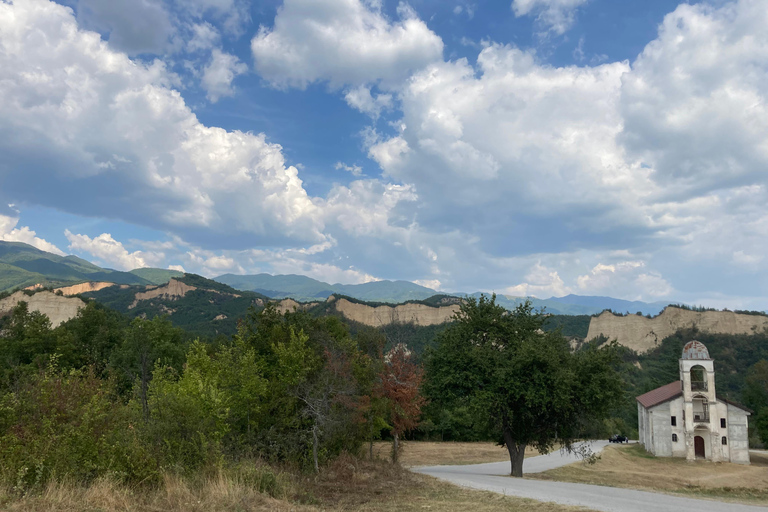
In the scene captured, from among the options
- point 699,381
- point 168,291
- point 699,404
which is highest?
point 168,291

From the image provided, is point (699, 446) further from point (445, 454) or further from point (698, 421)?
point (445, 454)

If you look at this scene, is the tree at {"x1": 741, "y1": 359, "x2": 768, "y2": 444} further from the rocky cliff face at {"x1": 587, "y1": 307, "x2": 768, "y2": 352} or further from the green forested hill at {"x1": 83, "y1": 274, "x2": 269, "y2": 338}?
the green forested hill at {"x1": 83, "y1": 274, "x2": 269, "y2": 338}

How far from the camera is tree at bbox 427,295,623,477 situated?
19.9 m

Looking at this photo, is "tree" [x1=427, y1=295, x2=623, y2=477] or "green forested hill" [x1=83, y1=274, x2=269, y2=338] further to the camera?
"green forested hill" [x1=83, y1=274, x2=269, y2=338]

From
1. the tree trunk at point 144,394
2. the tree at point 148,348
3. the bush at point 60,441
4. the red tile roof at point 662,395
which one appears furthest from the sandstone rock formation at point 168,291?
the bush at point 60,441

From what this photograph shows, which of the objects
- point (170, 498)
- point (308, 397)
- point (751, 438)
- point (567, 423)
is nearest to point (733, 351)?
point (751, 438)

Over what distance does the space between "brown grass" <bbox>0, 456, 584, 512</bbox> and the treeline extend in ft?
1.84

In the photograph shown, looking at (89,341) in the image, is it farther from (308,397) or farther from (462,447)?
(308,397)

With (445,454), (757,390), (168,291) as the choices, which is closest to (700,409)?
(757,390)

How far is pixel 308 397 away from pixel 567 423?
1317 centimetres

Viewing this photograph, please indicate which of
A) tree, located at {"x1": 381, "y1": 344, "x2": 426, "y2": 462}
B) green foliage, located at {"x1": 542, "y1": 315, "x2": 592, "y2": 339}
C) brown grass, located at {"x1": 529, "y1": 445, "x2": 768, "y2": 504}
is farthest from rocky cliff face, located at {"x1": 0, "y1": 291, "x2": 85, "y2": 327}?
green foliage, located at {"x1": 542, "y1": 315, "x2": 592, "y2": 339}

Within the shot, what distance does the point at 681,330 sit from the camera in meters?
111

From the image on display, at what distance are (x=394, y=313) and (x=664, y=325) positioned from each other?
74024mm

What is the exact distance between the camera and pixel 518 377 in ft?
66.6
